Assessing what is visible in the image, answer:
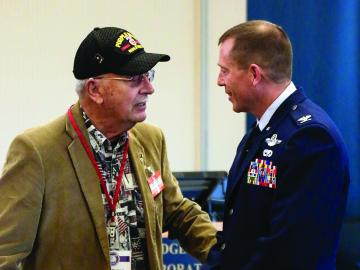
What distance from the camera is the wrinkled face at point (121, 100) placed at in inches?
69.7

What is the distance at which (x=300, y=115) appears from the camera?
161cm

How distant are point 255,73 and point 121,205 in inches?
22.9

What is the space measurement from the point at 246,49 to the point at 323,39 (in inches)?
97.1

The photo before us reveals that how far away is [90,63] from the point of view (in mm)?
1758

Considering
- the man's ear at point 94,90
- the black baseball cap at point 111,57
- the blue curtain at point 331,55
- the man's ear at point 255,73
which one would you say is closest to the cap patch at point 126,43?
the black baseball cap at point 111,57

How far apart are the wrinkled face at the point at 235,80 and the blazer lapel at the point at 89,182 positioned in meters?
0.48

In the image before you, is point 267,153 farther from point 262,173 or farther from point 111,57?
point 111,57

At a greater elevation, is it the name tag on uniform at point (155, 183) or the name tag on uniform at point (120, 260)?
the name tag on uniform at point (155, 183)

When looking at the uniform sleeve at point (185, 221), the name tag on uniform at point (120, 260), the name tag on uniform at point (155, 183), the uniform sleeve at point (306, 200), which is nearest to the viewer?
the uniform sleeve at point (306, 200)

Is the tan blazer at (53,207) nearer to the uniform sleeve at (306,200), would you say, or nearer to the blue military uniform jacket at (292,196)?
the blue military uniform jacket at (292,196)

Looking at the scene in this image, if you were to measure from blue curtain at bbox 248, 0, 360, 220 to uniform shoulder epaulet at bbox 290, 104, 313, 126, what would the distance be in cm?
245

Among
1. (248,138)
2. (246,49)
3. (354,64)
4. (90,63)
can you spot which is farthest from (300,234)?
(354,64)

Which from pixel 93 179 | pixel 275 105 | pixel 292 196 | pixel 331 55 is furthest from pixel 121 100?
pixel 331 55

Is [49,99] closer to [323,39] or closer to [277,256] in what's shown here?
[323,39]
